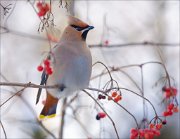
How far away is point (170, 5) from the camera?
31.7 ft

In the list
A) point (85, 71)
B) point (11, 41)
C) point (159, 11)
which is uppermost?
point (159, 11)

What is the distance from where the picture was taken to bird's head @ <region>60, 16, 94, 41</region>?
3.40m

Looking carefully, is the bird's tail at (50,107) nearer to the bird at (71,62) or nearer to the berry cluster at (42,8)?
the bird at (71,62)

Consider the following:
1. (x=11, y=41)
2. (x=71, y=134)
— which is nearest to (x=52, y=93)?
(x=71, y=134)

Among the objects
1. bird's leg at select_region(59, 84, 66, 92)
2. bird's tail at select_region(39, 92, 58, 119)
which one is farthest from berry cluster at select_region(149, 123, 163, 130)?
bird's tail at select_region(39, 92, 58, 119)

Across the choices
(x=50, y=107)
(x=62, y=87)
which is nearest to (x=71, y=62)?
(x=62, y=87)

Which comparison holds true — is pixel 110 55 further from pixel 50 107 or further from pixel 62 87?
pixel 62 87

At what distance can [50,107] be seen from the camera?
3648mm

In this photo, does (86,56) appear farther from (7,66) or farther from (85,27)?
(7,66)

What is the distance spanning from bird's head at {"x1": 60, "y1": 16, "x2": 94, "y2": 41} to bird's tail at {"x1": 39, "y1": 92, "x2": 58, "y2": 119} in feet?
1.36

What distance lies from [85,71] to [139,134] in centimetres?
56

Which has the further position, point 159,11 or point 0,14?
point 159,11

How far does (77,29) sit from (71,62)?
0.20m

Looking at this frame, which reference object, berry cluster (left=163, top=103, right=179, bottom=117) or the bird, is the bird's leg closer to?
the bird
